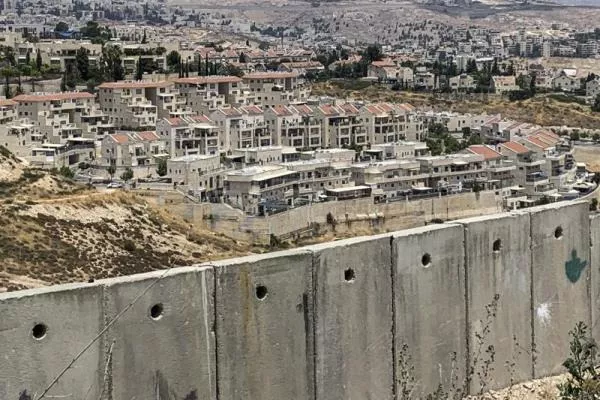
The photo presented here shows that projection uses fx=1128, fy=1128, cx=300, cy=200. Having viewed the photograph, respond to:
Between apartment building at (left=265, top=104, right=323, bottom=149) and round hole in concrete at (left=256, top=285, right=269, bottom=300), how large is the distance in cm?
3375

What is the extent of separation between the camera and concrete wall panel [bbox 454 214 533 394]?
627 cm

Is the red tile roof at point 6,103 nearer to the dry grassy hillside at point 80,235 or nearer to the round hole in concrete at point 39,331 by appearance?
the dry grassy hillside at point 80,235

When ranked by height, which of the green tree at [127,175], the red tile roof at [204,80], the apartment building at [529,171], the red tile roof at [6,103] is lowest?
the apartment building at [529,171]

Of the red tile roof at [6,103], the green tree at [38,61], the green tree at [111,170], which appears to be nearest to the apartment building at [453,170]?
the green tree at [111,170]

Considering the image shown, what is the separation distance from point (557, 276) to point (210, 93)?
119 ft

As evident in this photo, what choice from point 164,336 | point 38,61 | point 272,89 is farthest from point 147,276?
point 38,61

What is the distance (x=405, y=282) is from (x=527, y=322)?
0.99 meters

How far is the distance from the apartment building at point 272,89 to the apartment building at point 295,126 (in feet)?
14.3

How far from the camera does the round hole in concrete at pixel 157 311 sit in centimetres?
521

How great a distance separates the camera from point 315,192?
104ft

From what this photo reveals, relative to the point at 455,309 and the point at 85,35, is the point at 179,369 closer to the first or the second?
the point at 455,309

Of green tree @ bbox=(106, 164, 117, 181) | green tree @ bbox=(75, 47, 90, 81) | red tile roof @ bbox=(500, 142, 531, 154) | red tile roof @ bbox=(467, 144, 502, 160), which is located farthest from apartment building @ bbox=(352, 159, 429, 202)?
green tree @ bbox=(75, 47, 90, 81)

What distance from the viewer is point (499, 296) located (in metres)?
A: 6.38

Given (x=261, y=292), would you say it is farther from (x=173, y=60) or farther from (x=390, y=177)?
(x=173, y=60)
